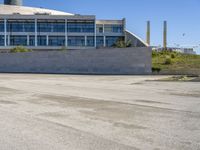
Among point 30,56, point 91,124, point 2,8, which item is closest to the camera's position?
point 91,124

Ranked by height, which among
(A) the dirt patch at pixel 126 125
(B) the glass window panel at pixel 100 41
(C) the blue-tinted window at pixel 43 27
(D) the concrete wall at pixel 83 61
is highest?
(C) the blue-tinted window at pixel 43 27

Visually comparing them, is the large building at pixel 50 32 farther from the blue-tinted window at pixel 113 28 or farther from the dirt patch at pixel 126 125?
the dirt patch at pixel 126 125

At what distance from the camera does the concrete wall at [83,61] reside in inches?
1597

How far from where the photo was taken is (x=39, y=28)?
110 meters

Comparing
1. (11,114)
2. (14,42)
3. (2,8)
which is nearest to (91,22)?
(14,42)

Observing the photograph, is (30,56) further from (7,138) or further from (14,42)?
(14,42)

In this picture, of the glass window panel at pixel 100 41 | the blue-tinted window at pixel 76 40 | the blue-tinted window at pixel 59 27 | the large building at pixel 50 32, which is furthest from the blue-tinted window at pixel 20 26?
the glass window panel at pixel 100 41

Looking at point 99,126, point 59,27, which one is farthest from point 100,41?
point 99,126

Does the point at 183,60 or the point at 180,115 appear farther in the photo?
the point at 183,60

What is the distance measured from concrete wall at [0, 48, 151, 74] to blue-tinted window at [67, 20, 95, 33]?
5915cm

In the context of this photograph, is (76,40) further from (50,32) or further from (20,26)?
(20,26)

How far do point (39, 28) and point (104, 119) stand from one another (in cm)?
10277

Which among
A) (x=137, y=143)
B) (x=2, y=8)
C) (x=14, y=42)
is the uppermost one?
(x=2, y=8)

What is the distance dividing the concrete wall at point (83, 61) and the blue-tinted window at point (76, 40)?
57.7 m
